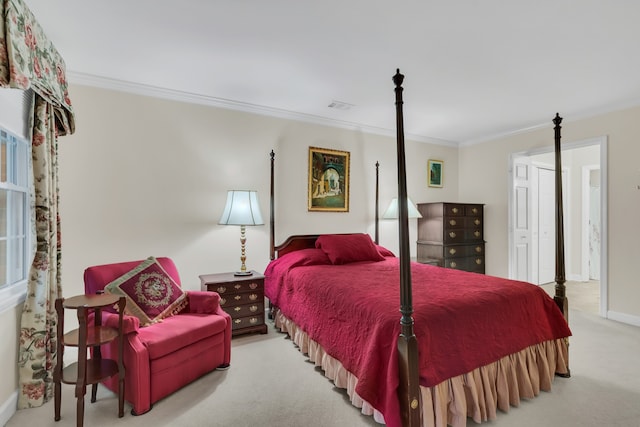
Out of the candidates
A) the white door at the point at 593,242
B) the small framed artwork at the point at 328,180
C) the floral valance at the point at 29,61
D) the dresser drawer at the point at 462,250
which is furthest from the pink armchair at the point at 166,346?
the white door at the point at 593,242

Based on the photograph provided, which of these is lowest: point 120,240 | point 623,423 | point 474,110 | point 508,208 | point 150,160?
point 623,423

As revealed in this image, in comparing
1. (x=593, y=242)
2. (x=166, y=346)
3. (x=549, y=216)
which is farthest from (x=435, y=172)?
(x=166, y=346)

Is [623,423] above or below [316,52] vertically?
below

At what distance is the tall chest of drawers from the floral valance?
435 centimetres

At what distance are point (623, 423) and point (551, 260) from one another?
4598 millimetres

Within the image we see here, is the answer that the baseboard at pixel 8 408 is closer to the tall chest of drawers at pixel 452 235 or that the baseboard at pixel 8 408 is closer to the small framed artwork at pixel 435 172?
the tall chest of drawers at pixel 452 235

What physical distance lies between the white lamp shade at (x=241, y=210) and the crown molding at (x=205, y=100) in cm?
102

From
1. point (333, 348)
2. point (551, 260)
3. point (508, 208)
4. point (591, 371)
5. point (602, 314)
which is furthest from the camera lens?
point (551, 260)

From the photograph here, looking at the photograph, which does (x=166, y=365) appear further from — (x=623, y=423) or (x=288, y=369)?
(x=623, y=423)

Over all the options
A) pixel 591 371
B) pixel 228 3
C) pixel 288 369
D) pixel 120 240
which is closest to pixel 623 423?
pixel 591 371

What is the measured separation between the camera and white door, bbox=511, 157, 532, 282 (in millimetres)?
4828

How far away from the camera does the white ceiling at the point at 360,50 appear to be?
6.79 feet

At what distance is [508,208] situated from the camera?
4.86 m

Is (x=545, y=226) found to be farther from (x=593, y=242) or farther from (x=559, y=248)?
→ (x=559, y=248)
